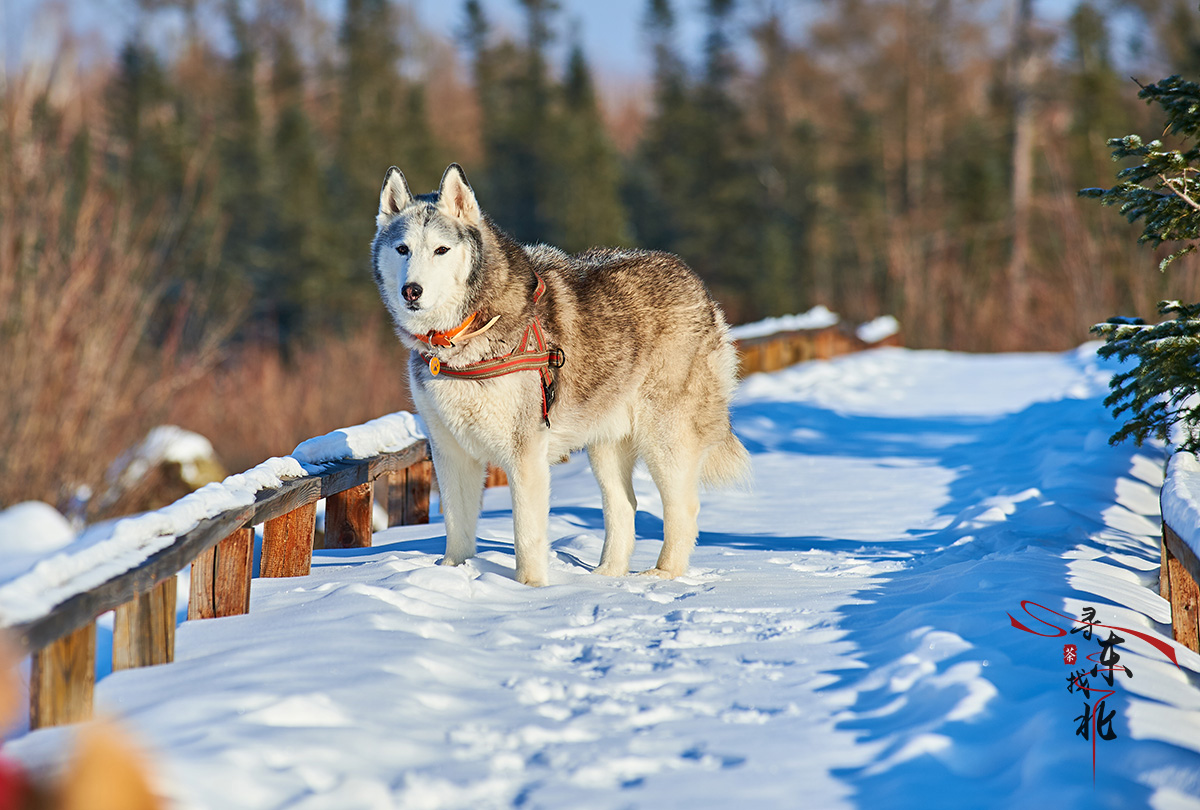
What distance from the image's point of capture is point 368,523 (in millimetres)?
5070

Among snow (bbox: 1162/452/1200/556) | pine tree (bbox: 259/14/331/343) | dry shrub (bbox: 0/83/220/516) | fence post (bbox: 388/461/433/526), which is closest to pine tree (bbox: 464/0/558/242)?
pine tree (bbox: 259/14/331/343)

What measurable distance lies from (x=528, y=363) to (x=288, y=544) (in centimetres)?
124

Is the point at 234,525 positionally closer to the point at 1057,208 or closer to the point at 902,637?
the point at 902,637

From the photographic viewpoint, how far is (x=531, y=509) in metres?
4.25

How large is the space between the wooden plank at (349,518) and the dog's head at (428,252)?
1.07 m

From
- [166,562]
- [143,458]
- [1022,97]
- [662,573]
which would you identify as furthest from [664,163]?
[166,562]

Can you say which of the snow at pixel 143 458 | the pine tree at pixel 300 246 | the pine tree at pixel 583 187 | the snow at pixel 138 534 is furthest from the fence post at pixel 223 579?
the pine tree at pixel 583 187

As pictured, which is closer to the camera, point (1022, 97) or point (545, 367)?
point (545, 367)

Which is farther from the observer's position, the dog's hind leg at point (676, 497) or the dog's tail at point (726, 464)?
the dog's tail at point (726, 464)

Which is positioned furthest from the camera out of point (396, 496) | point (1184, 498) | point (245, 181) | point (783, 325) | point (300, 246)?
point (245, 181)

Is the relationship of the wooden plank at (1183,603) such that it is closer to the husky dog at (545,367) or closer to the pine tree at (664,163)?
the husky dog at (545,367)

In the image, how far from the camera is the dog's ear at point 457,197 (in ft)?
14.0

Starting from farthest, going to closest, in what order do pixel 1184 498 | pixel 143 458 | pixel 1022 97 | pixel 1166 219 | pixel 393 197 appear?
pixel 1022 97 < pixel 143 458 < pixel 393 197 < pixel 1166 219 < pixel 1184 498

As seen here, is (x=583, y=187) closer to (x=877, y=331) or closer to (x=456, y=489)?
(x=877, y=331)
